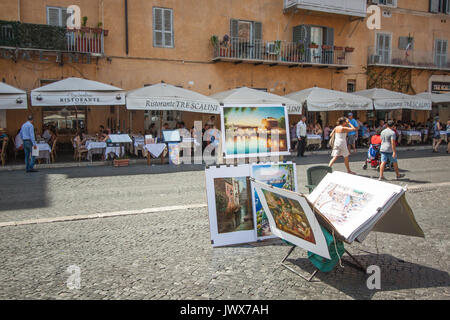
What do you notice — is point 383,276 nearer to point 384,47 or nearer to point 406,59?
point 384,47

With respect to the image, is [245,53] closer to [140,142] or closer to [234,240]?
[140,142]

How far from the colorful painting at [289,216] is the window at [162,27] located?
16.2 m

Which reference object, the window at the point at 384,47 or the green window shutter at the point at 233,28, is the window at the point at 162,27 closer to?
the green window shutter at the point at 233,28

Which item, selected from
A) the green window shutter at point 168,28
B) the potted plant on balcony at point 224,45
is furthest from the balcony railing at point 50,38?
A: the potted plant on balcony at point 224,45

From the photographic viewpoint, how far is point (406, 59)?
2467 centimetres

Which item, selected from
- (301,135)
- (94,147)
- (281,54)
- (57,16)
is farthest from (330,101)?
(57,16)

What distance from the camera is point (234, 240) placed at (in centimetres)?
508

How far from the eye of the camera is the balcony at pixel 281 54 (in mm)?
19922

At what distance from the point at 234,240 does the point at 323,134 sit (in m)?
15.4

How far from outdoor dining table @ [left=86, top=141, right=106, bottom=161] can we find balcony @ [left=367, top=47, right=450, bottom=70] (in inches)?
682

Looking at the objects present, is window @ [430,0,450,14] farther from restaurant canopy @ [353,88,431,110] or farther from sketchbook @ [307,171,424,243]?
sketchbook @ [307,171,424,243]

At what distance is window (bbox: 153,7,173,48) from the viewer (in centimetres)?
1878

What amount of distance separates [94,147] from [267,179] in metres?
10.3

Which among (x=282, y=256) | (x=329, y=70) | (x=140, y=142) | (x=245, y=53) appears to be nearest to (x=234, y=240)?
(x=282, y=256)
